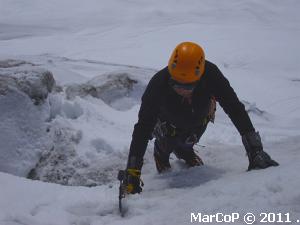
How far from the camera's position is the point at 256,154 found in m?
3.36

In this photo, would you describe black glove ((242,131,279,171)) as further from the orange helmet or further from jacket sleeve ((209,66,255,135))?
the orange helmet

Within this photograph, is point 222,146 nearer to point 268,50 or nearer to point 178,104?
point 178,104

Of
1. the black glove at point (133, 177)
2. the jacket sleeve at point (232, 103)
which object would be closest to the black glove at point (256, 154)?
the jacket sleeve at point (232, 103)

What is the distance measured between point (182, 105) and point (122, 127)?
216 cm

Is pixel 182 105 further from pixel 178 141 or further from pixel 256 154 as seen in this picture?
pixel 256 154

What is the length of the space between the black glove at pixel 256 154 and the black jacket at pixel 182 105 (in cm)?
7

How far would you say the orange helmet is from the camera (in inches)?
127

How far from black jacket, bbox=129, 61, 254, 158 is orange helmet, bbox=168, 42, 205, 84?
18 centimetres

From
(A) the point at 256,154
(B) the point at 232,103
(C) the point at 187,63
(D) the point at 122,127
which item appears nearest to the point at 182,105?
(B) the point at 232,103

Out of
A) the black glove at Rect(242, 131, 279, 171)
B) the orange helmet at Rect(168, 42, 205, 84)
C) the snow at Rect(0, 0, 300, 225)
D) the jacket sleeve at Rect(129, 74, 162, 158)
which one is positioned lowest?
the snow at Rect(0, 0, 300, 225)

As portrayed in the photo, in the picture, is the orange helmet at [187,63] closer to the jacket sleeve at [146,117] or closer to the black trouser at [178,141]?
the jacket sleeve at [146,117]

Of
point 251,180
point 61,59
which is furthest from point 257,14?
point 251,180

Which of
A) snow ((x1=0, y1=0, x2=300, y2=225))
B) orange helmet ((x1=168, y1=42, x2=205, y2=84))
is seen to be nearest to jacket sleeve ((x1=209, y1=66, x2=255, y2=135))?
orange helmet ((x1=168, y1=42, x2=205, y2=84))

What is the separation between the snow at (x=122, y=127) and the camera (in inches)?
108
